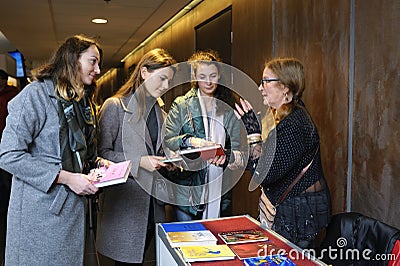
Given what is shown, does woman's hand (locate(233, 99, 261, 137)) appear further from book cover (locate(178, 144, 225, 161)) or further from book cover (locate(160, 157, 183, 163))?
book cover (locate(160, 157, 183, 163))

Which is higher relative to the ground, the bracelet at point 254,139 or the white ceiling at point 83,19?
the white ceiling at point 83,19

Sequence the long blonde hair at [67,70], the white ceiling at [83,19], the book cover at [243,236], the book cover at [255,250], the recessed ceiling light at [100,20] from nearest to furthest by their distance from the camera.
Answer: the book cover at [255,250] < the book cover at [243,236] < the long blonde hair at [67,70] < the white ceiling at [83,19] < the recessed ceiling light at [100,20]

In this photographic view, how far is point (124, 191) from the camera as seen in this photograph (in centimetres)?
192

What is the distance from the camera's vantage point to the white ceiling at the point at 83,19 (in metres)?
4.24

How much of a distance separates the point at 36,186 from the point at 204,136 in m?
0.78

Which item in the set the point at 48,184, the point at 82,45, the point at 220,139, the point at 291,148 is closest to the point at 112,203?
the point at 48,184

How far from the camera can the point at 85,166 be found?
1.70m

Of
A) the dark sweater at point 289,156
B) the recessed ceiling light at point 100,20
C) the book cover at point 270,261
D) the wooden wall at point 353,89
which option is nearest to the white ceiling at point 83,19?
the recessed ceiling light at point 100,20

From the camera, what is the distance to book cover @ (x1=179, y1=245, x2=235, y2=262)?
1.21m

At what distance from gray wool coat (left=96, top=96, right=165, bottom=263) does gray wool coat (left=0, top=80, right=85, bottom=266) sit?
330 millimetres

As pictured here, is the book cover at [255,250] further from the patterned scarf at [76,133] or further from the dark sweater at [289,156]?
the patterned scarf at [76,133]

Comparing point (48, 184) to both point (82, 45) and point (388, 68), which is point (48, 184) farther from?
point (388, 68)

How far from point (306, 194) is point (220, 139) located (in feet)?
1.64

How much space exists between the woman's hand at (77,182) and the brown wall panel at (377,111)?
4.46 ft
